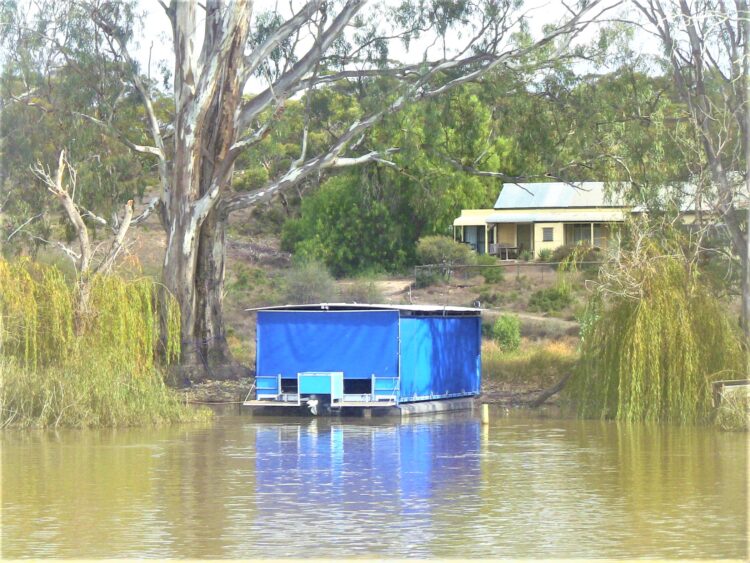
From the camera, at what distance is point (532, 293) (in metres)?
58.4

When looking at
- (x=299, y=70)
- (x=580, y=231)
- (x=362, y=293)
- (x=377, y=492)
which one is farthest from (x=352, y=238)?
(x=377, y=492)

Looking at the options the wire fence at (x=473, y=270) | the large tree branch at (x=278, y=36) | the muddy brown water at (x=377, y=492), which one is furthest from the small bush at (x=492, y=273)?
the muddy brown water at (x=377, y=492)

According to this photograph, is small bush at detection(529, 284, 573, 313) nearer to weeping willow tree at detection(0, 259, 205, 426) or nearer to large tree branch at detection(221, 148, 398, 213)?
large tree branch at detection(221, 148, 398, 213)

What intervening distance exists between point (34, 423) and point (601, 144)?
19.1m

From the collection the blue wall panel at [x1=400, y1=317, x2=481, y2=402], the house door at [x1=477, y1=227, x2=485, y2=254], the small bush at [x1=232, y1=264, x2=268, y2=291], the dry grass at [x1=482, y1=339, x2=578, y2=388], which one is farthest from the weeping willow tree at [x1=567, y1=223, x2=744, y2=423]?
the house door at [x1=477, y1=227, x2=485, y2=254]

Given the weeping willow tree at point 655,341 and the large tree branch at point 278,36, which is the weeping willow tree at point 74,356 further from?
the large tree branch at point 278,36

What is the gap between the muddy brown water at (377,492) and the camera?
13.3 meters

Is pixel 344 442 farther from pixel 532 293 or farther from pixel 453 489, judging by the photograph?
pixel 532 293

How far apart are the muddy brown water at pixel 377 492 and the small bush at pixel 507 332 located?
20403 mm

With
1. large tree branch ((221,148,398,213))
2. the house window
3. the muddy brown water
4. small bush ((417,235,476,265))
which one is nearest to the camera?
the muddy brown water

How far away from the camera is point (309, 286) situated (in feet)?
196

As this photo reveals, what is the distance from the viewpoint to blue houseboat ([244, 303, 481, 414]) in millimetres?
29469

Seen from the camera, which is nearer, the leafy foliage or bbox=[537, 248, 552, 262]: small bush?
bbox=[537, 248, 552, 262]: small bush

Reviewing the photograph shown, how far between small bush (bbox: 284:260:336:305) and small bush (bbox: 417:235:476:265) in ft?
21.1
